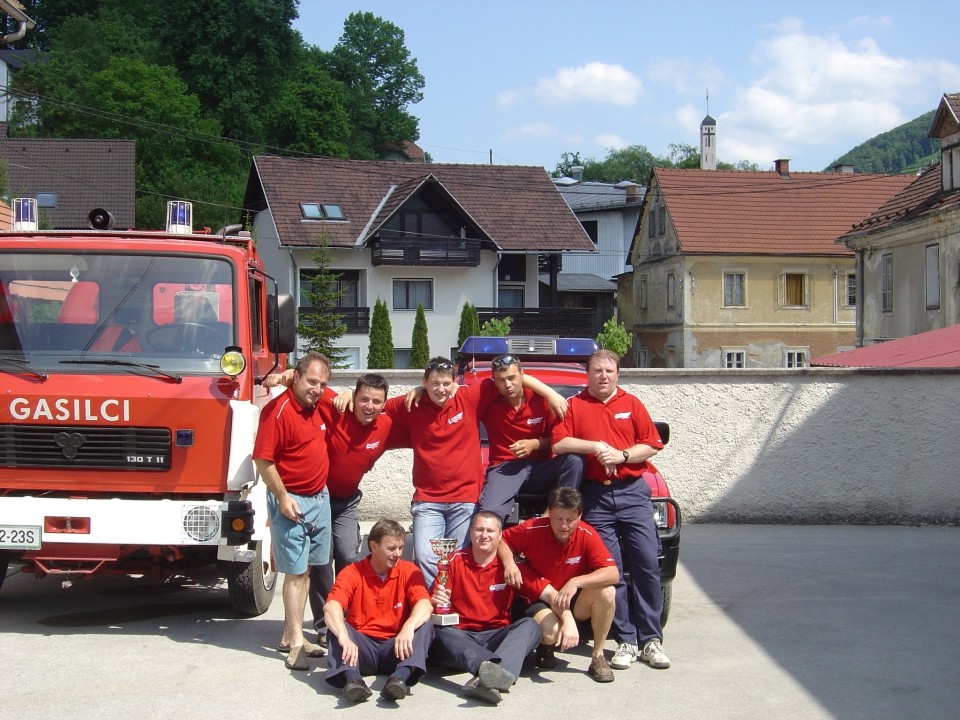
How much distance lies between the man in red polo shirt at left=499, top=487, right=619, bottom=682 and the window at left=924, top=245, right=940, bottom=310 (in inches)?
972

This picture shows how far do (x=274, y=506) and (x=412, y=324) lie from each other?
119 ft

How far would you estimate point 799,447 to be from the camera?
41.4 feet

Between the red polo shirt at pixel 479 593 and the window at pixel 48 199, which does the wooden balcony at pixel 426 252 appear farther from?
the red polo shirt at pixel 479 593

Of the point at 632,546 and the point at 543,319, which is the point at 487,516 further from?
the point at 543,319

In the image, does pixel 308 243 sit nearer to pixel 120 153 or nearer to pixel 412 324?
pixel 412 324

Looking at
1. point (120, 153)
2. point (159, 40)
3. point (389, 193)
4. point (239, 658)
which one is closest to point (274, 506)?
point (239, 658)

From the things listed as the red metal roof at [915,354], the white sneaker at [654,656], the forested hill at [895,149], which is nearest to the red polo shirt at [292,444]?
the white sneaker at [654,656]

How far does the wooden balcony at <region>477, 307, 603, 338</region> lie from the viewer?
139ft

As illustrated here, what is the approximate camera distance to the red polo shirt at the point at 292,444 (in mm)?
6723

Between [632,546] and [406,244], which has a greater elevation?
[406,244]

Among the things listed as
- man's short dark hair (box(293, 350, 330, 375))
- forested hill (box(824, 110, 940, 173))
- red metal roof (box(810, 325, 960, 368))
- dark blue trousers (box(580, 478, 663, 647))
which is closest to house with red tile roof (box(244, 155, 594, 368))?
red metal roof (box(810, 325, 960, 368))

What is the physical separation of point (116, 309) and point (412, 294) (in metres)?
35.9

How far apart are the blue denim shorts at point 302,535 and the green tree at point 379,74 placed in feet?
216

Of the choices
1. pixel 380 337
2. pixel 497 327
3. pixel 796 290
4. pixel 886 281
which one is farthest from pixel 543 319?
pixel 886 281
